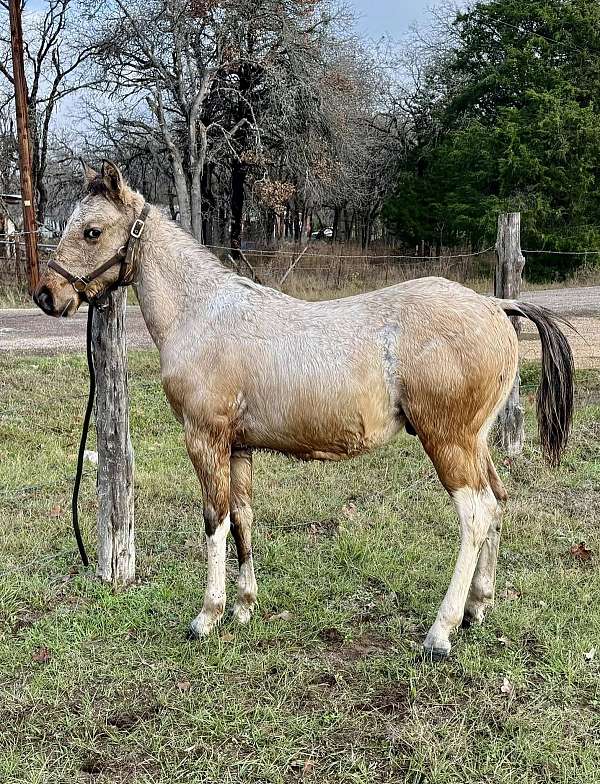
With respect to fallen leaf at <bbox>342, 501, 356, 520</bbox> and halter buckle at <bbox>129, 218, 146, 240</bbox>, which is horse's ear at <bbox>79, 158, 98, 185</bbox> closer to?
halter buckle at <bbox>129, 218, 146, 240</bbox>

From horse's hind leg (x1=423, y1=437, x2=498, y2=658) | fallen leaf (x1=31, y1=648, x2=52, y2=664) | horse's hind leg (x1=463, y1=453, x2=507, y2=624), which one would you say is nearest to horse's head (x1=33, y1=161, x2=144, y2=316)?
fallen leaf (x1=31, y1=648, x2=52, y2=664)

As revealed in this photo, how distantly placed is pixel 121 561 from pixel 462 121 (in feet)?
77.8

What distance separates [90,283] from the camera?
3113 millimetres

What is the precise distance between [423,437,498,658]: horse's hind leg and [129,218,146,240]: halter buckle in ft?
5.68

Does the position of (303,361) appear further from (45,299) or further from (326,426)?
(45,299)

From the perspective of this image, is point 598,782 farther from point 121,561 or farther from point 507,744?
point 121,561

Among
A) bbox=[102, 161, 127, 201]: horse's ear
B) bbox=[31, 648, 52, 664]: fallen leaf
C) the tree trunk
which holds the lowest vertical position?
bbox=[31, 648, 52, 664]: fallen leaf

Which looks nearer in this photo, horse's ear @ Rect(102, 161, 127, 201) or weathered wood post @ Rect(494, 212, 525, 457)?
horse's ear @ Rect(102, 161, 127, 201)

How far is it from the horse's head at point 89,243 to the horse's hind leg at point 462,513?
71.1 inches

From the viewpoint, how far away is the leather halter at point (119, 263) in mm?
3062

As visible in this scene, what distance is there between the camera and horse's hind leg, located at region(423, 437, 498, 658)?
2.95 m

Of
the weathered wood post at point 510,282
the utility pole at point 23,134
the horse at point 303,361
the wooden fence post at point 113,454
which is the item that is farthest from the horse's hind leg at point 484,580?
the utility pole at point 23,134

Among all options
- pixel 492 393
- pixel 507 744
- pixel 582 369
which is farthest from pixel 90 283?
pixel 582 369

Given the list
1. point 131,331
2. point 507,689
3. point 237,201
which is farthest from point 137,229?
point 237,201
